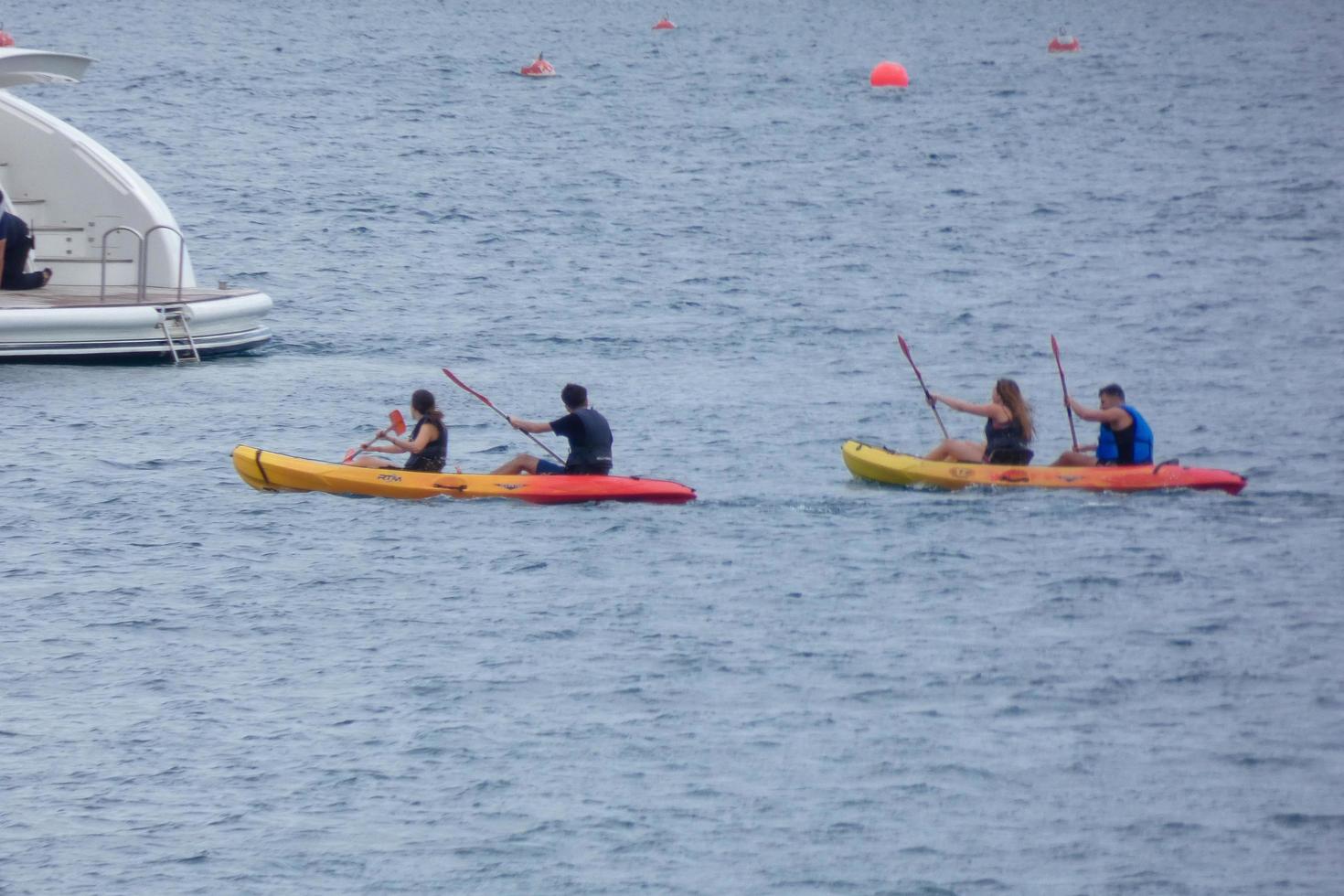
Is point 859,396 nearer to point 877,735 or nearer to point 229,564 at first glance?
point 229,564

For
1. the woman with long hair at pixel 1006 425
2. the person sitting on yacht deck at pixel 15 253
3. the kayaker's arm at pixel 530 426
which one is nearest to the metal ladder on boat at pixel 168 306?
the person sitting on yacht deck at pixel 15 253

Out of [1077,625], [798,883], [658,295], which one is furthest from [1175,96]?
[798,883]

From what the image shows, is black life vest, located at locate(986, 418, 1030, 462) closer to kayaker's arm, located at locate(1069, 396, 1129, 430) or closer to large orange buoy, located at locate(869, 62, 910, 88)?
kayaker's arm, located at locate(1069, 396, 1129, 430)

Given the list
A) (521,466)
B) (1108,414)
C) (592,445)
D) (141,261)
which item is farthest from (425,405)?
(141,261)

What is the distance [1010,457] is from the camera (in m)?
16.3

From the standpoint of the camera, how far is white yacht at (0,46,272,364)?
20.9m

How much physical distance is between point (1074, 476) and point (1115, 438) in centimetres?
47

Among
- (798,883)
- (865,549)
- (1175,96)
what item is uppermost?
(1175,96)

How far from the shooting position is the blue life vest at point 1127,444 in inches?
632

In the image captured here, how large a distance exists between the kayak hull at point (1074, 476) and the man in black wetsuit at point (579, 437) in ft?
8.32

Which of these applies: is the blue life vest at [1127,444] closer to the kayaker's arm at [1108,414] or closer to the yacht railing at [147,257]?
the kayaker's arm at [1108,414]

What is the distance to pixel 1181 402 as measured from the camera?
20.8 metres

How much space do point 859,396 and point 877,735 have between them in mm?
9819

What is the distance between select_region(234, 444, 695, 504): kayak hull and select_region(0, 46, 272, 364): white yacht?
4.74 meters
